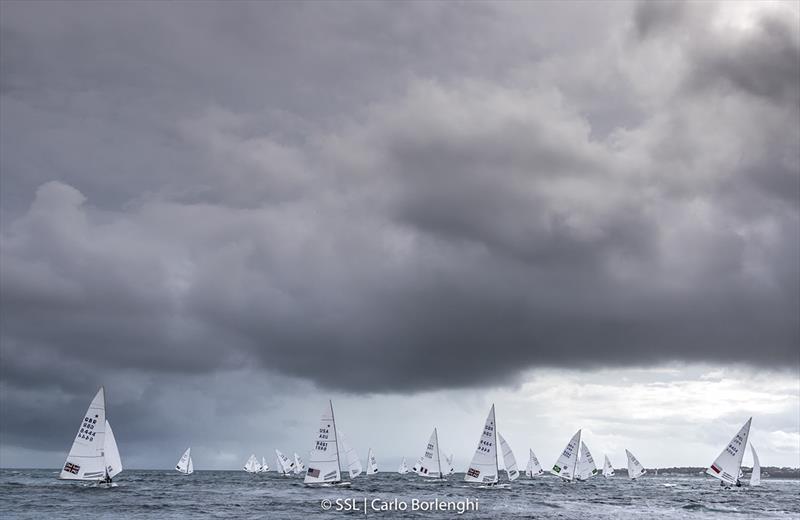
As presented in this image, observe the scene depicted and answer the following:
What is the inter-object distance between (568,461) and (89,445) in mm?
96100

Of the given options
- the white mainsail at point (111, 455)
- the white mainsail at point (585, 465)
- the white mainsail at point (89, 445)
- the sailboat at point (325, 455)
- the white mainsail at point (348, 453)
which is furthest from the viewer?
the white mainsail at point (585, 465)

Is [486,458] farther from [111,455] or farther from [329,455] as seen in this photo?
[111,455]

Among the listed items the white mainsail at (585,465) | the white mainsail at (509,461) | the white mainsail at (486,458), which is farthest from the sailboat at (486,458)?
the white mainsail at (585,465)

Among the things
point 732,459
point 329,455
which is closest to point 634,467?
point 732,459

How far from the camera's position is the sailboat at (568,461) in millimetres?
143375

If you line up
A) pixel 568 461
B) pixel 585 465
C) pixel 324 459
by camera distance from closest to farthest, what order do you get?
pixel 324 459, pixel 568 461, pixel 585 465

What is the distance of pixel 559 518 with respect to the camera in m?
67.6

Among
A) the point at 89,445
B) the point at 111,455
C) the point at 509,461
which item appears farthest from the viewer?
the point at 509,461

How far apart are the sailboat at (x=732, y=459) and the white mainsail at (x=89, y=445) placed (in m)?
89.8

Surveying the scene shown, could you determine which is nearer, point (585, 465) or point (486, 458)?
point (486, 458)

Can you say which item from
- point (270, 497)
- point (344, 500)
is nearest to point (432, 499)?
point (344, 500)

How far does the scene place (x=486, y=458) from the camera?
95438 mm

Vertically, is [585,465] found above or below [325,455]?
below

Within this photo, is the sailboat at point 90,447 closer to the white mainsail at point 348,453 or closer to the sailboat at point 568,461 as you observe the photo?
the white mainsail at point 348,453
